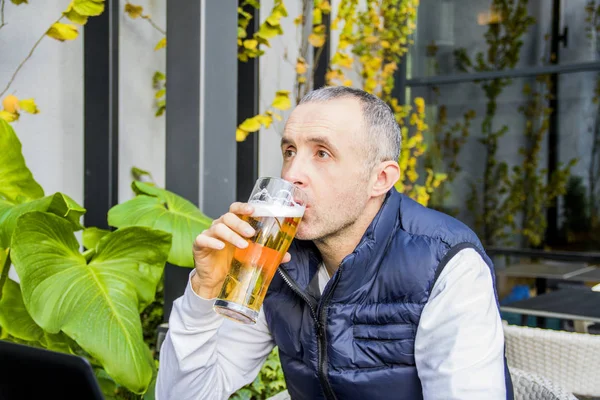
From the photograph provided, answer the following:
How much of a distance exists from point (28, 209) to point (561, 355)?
1.57m

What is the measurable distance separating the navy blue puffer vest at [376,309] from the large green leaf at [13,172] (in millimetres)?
963

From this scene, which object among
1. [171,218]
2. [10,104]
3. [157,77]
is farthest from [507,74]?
[10,104]

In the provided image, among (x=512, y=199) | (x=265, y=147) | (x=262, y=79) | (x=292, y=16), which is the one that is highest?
(x=292, y=16)

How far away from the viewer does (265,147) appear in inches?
156

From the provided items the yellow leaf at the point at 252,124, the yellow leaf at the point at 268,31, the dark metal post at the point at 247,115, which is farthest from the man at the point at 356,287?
the dark metal post at the point at 247,115

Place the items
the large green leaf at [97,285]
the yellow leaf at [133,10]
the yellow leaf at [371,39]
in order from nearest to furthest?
1. the large green leaf at [97,285]
2. the yellow leaf at [133,10]
3. the yellow leaf at [371,39]

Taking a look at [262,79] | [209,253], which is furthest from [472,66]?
[209,253]

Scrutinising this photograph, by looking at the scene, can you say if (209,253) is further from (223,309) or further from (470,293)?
(470,293)

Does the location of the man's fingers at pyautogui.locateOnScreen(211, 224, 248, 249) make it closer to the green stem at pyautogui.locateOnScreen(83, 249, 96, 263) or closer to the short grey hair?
the short grey hair

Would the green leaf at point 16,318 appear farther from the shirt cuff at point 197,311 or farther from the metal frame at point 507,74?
the metal frame at point 507,74

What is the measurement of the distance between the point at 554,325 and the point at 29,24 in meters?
3.47

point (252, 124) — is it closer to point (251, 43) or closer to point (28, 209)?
point (251, 43)

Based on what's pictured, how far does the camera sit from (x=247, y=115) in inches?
140

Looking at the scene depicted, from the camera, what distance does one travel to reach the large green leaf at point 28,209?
5.59 ft
